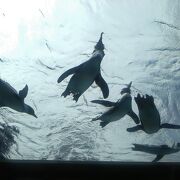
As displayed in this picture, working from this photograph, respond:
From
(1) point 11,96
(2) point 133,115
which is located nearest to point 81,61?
(2) point 133,115

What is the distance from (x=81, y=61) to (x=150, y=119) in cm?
251

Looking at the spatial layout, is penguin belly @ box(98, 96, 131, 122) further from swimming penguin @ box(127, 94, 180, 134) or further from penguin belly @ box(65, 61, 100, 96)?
penguin belly @ box(65, 61, 100, 96)

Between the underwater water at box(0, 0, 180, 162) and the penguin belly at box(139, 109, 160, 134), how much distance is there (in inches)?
31.1

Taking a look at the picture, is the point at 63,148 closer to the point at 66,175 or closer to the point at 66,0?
the point at 66,175

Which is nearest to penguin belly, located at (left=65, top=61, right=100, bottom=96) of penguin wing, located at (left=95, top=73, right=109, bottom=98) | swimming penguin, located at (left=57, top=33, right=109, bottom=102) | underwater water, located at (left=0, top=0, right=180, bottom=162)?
swimming penguin, located at (left=57, top=33, right=109, bottom=102)

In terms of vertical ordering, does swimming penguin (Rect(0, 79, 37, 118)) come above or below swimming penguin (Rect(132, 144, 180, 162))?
above

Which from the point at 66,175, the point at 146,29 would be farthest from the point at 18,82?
the point at 146,29

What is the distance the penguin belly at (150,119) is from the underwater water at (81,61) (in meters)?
0.79

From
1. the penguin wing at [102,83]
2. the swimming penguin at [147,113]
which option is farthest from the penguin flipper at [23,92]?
the swimming penguin at [147,113]

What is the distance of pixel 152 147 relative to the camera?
32.4ft

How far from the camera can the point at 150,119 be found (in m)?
8.01

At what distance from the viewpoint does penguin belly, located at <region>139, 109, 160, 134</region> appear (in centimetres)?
772

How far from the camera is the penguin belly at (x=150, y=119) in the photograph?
772 cm

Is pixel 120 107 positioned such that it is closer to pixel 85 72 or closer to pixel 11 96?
pixel 85 72
